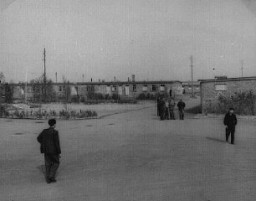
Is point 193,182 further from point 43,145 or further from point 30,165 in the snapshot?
point 30,165

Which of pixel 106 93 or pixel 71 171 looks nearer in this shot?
pixel 71 171

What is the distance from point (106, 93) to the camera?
6438cm

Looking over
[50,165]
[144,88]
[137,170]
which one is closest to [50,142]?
[50,165]

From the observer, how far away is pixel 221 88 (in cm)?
2270

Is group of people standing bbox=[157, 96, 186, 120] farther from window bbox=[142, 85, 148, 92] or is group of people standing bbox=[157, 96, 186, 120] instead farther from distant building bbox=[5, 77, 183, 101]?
window bbox=[142, 85, 148, 92]

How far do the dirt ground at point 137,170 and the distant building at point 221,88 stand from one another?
34.7 ft

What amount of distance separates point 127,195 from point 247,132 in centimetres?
980

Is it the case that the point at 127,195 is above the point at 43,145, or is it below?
below

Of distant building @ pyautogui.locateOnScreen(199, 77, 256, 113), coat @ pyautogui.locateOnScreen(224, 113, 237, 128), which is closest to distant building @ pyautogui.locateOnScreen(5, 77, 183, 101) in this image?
distant building @ pyautogui.locateOnScreen(199, 77, 256, 113)

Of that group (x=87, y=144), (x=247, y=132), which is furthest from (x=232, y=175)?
(x=247, y=132)

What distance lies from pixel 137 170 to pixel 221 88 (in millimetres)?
16979

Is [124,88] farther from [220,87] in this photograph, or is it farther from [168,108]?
[168,108]

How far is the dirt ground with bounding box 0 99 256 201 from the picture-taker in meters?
5.57

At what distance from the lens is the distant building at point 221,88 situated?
2183cm
